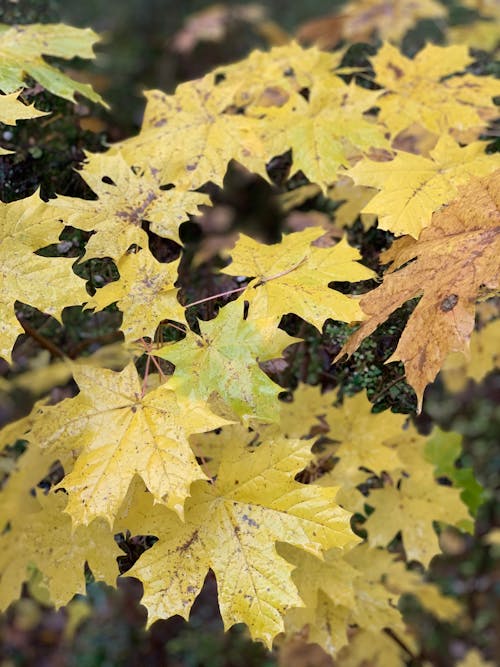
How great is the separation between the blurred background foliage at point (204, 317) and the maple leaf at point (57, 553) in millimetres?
69

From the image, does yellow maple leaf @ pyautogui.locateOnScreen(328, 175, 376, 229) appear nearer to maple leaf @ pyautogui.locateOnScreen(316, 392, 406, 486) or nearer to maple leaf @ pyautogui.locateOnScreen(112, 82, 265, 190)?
maple leaf @ pyautogui.locateOnScreen(112, 82, 265, 190)

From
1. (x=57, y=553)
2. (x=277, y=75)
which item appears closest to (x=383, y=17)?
(x=277, y=75)

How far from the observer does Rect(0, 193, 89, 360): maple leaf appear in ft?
3.87

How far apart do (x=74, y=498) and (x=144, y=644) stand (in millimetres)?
2863

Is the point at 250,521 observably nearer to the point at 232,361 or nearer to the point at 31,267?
the point at 232,361

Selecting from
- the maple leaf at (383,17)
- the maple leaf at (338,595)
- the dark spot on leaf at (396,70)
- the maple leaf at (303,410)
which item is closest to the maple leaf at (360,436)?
the maple leaf at (303,410)

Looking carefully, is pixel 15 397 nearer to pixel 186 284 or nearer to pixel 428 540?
pixel 186 284

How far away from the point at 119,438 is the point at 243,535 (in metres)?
0.28

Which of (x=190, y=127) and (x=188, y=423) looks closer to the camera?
(x=188, y=423)

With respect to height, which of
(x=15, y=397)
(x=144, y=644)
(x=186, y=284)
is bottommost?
(x=144, y=644)

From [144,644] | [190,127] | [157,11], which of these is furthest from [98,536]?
[157,11]

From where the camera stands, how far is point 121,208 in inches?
54.7

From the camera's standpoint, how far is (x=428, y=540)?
165cm

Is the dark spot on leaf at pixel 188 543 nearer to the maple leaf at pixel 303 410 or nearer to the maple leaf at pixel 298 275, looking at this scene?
the maple leaf at pixel 298 275
